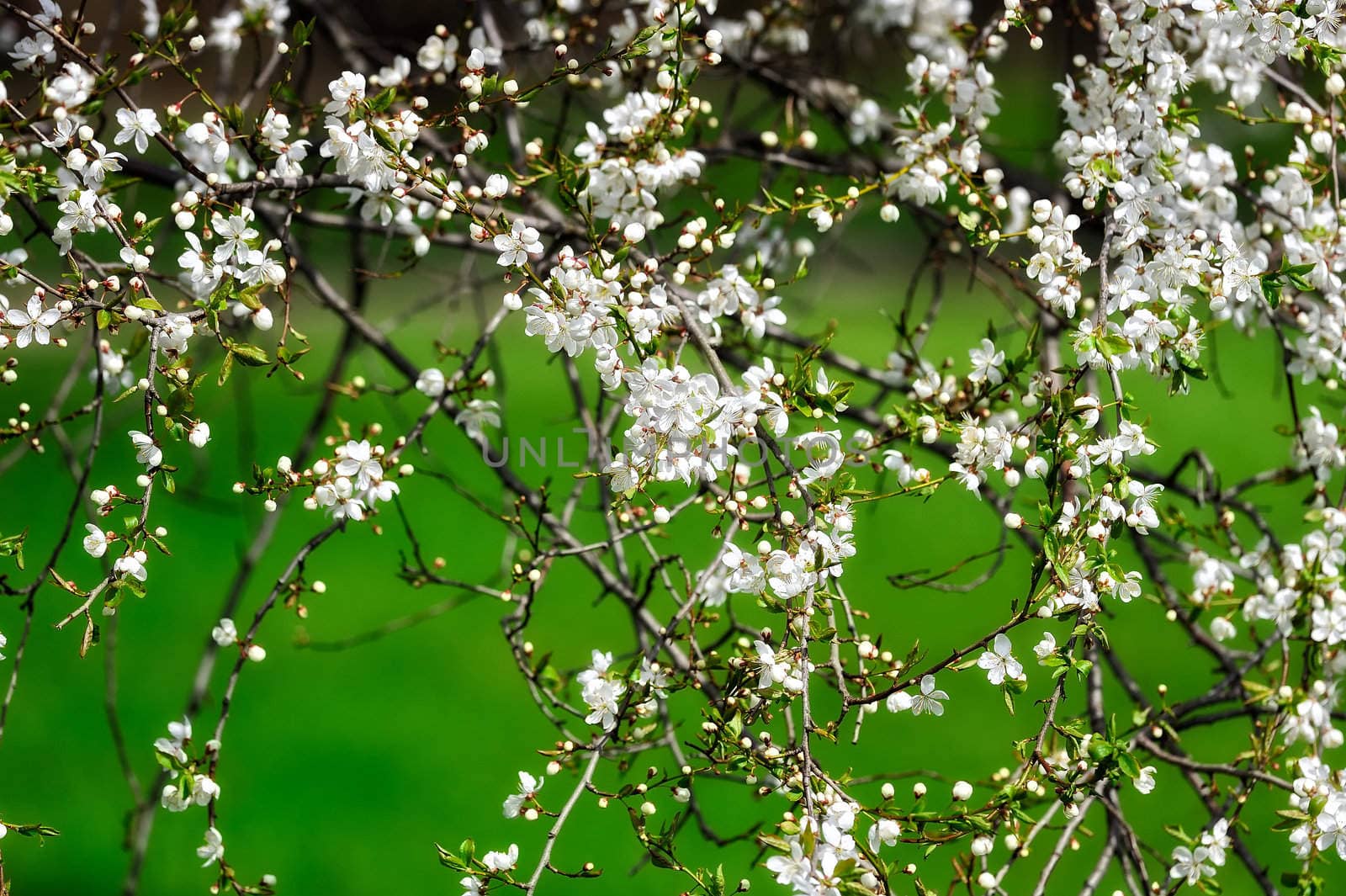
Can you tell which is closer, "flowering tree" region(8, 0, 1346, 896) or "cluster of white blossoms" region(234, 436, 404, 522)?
"flowering tree" region(8, 0, 1346, 896)

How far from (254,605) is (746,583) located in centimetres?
519

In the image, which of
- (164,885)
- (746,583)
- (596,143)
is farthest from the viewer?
(164,885)

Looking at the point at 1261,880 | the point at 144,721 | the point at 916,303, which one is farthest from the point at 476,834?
the point at 916,303

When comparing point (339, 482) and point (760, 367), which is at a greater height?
point (760, 367)

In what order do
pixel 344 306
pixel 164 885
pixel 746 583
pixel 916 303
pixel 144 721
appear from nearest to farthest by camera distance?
pixel 746 583 → pixel 344 306 → pixel 164 885 → pixel 144 721 → pixel 916 303

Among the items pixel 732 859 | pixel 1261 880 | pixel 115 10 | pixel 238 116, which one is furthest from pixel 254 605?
pixel 1261 880

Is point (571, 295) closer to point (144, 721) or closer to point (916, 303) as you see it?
point (144, 721)

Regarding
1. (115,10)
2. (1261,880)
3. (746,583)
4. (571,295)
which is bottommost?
(1261,880)

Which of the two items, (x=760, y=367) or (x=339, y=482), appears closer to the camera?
(x=339, y=482)

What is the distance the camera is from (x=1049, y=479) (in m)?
1.74

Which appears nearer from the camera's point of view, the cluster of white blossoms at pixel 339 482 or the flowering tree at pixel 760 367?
the flowering tree at pixel 760 367

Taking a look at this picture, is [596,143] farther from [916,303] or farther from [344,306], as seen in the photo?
[916,303]

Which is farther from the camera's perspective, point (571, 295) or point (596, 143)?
point (596, 143)

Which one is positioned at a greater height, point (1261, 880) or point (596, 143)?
point (596, 143)
